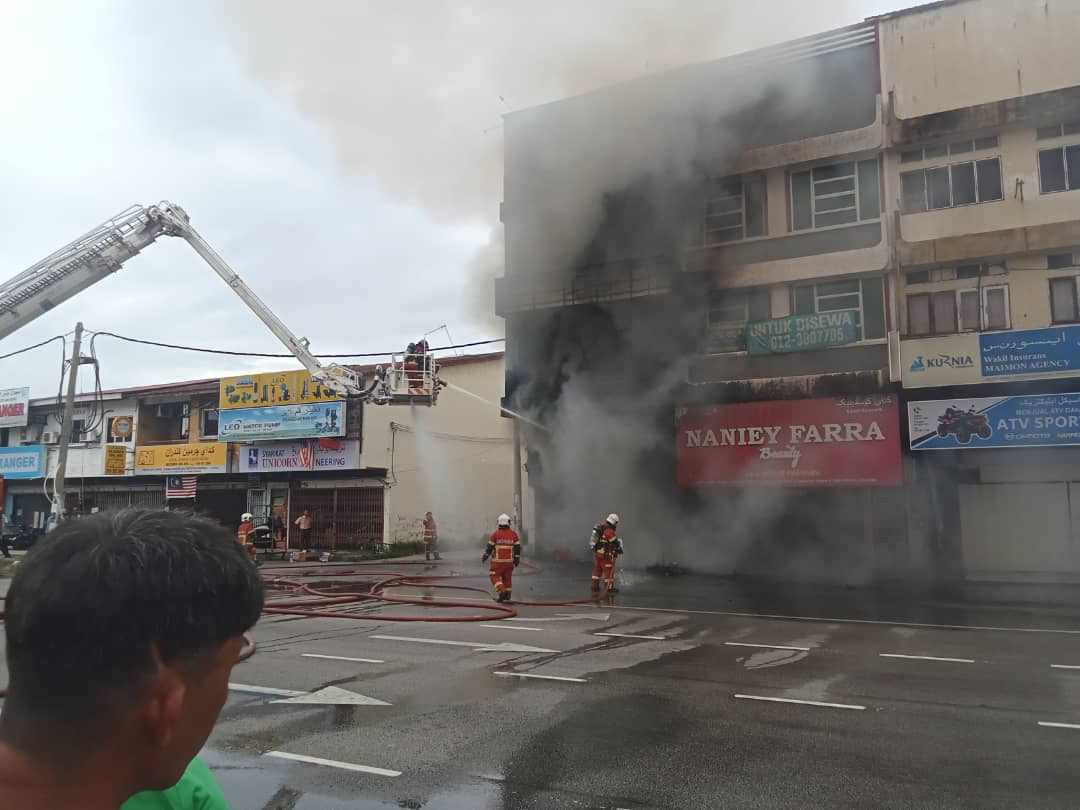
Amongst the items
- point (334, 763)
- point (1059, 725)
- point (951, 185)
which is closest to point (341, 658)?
point (334, 763)

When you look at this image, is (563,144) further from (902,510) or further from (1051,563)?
(1051,563)

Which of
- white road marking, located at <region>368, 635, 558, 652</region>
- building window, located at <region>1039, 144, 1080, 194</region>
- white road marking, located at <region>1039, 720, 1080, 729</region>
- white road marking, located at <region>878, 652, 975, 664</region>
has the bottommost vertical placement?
white road marking, located at <region>1039, 720, 1080, 729</region>

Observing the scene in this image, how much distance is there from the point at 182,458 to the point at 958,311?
23075 mm

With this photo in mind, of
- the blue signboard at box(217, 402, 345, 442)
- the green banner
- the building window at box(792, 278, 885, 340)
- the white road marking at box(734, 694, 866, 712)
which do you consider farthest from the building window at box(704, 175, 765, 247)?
the white road marking at box(734, 694, 866, 712)

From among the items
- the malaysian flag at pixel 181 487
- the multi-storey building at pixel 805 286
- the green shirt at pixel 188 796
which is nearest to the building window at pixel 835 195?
the multi-storey building at pixel 805 286

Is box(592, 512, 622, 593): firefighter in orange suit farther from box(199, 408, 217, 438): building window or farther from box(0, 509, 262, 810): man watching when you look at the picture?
box(199, 408, 217, 438): building window

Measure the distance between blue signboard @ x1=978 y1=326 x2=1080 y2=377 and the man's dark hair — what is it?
58.8 ft

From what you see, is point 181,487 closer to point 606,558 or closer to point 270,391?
point 270,391

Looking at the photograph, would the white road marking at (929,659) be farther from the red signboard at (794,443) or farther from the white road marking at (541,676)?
the red signboard at (794,443)

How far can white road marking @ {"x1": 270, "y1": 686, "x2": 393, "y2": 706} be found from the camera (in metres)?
6.47

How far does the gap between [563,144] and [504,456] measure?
9.63 metres

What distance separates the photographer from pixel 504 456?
85.3 feet

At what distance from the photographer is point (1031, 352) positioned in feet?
52.8

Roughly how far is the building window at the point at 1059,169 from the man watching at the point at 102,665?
1912cm
